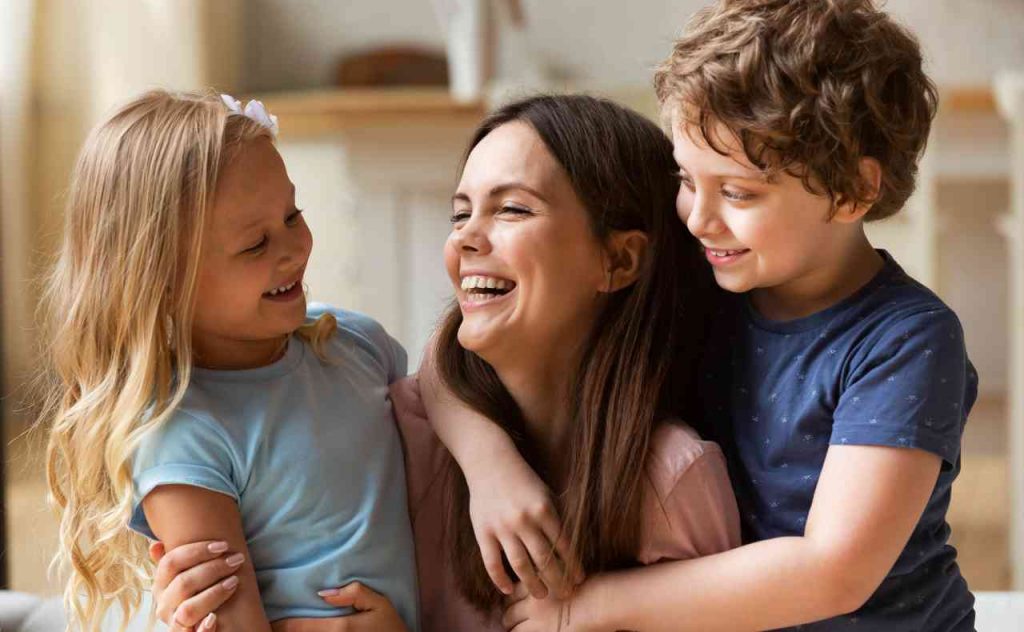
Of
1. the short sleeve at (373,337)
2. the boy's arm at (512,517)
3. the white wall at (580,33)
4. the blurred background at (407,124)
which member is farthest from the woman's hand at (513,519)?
the white wall at (580,33)

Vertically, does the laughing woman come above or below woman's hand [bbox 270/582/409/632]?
above

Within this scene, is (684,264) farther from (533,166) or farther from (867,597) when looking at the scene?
(867,597)

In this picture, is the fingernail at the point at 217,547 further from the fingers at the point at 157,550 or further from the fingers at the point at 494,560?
the fingers at the point at 494,560

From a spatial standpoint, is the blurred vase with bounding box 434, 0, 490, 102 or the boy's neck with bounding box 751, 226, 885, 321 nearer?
the boy's neck with bounding box 751, 226, 885, 321

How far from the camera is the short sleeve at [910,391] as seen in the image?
1090 mm

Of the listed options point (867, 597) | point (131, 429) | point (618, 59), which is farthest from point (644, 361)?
point (618, 59)

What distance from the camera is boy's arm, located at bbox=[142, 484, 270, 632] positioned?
114 cm

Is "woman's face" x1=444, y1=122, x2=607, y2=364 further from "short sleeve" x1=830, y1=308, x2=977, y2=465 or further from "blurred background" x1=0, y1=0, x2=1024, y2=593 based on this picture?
"blurred background" x1=0, y1=0, x2=1024, y2=593

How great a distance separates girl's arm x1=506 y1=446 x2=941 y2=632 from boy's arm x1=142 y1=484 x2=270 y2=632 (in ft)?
1.14

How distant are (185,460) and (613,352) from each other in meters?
0.41

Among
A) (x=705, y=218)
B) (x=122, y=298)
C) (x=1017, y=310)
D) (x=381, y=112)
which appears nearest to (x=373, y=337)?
(x=122, y=298)

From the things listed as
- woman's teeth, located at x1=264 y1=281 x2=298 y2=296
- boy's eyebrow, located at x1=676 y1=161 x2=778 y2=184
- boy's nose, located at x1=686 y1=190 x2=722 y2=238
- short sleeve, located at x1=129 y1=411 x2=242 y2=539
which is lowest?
short sleeve, located at x1=129 y1=411 x2=242 y2=539

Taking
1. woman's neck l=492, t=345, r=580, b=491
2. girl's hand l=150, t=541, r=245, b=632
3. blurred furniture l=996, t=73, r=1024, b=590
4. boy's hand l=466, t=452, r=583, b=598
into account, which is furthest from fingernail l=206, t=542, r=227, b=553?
blurred furniture l=996, t=73, r=1024, b=590

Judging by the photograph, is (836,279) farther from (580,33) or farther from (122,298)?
(580,33)
